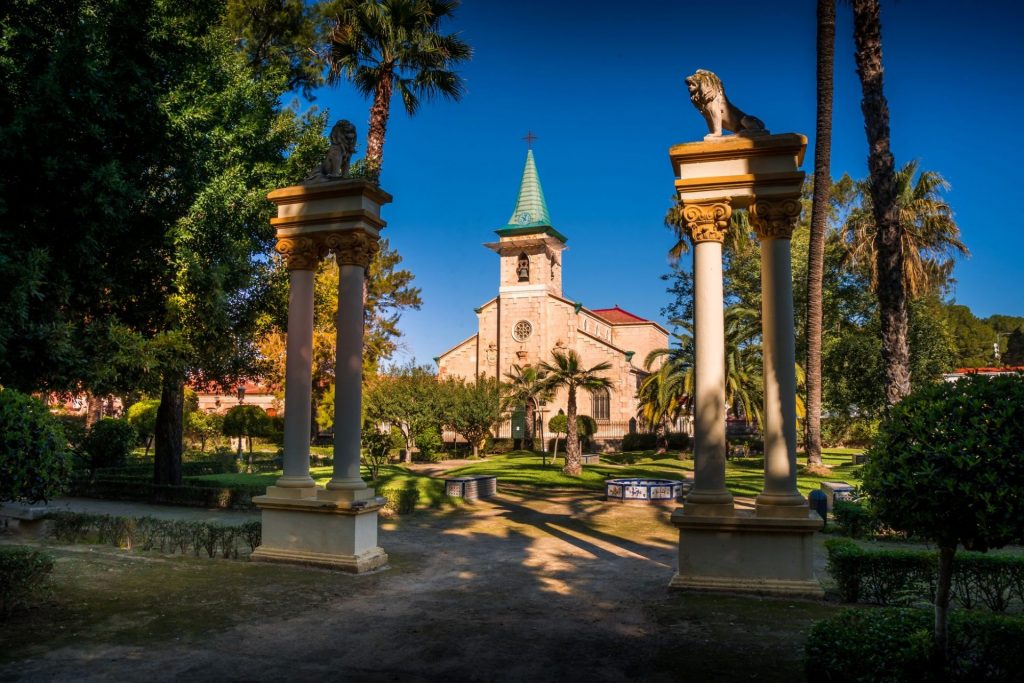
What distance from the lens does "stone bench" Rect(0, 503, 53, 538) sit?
1338 centimetres

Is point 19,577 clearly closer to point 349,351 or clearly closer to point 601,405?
point 349,351

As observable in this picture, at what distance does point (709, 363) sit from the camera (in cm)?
941

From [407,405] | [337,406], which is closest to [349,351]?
[337,406]

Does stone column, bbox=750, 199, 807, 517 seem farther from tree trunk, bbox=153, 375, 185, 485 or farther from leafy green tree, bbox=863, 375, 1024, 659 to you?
tree trunk, bbox=153, 375, 185, 485

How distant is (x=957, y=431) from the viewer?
507 centimetres

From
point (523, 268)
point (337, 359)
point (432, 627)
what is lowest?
point (432, 627)

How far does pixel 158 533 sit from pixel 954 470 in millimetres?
11722

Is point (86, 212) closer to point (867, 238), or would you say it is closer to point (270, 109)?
point (270, 109)

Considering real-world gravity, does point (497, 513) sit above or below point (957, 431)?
below

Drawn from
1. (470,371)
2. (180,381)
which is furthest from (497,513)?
(470,371)

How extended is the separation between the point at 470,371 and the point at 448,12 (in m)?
38.7

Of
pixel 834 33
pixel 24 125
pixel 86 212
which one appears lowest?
pixel 86 212

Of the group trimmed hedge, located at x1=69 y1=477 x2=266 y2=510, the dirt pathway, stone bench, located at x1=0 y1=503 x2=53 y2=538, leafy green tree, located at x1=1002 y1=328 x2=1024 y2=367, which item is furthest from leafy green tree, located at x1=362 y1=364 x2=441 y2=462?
leafy green tree, located at x1=1002 y1=328 x2=1024 y2=367

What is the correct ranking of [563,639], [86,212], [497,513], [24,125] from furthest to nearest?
1. [497,513]
2. [86,212]
3. [24,125]
4. [563,639]
